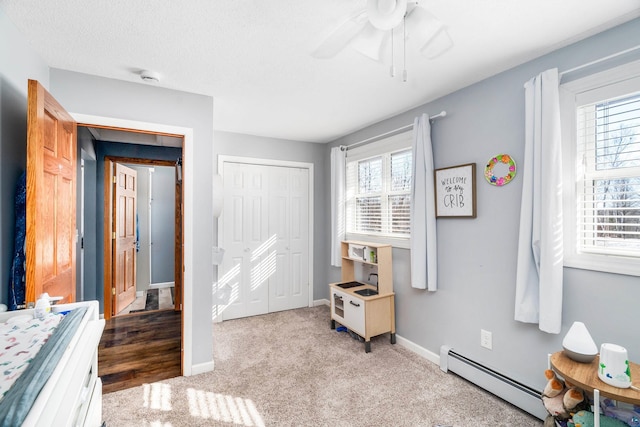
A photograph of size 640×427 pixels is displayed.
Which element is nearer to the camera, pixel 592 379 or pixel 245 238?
pixel 592 379

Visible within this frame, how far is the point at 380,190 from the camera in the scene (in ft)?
11.8

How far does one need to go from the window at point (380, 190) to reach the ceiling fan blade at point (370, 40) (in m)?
1.74

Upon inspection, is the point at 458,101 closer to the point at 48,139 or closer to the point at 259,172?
the point at 259,172

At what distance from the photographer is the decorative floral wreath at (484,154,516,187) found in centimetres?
220

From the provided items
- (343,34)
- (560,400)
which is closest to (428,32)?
(343,34)

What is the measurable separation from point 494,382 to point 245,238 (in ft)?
10.0

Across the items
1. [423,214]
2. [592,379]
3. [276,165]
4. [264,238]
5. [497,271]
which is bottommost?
[592,379]

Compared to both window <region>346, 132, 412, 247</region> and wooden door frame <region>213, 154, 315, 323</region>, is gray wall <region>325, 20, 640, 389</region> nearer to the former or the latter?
window <region>346, 132, 412, 247</region>

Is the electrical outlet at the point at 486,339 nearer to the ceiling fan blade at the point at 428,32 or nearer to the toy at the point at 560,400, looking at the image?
the toy at the point at 560,400

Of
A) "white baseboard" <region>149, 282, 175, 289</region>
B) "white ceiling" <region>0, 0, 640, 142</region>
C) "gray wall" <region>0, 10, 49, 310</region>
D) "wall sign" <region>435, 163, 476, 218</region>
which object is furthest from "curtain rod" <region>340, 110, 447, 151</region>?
"white baseboard" <region>149, 282, 175, 289</region>

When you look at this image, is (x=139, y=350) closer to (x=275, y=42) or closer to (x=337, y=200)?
(x=337, y=200)

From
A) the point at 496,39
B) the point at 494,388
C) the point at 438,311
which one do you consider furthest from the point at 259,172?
the point at 494,388

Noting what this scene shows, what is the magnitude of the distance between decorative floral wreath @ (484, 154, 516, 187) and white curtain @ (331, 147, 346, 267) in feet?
6.40

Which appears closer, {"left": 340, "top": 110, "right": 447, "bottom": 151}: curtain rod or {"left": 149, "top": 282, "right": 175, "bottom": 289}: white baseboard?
{"left": 340, "top": 110, "right": 447, "bottom": 151}: curtain rod
